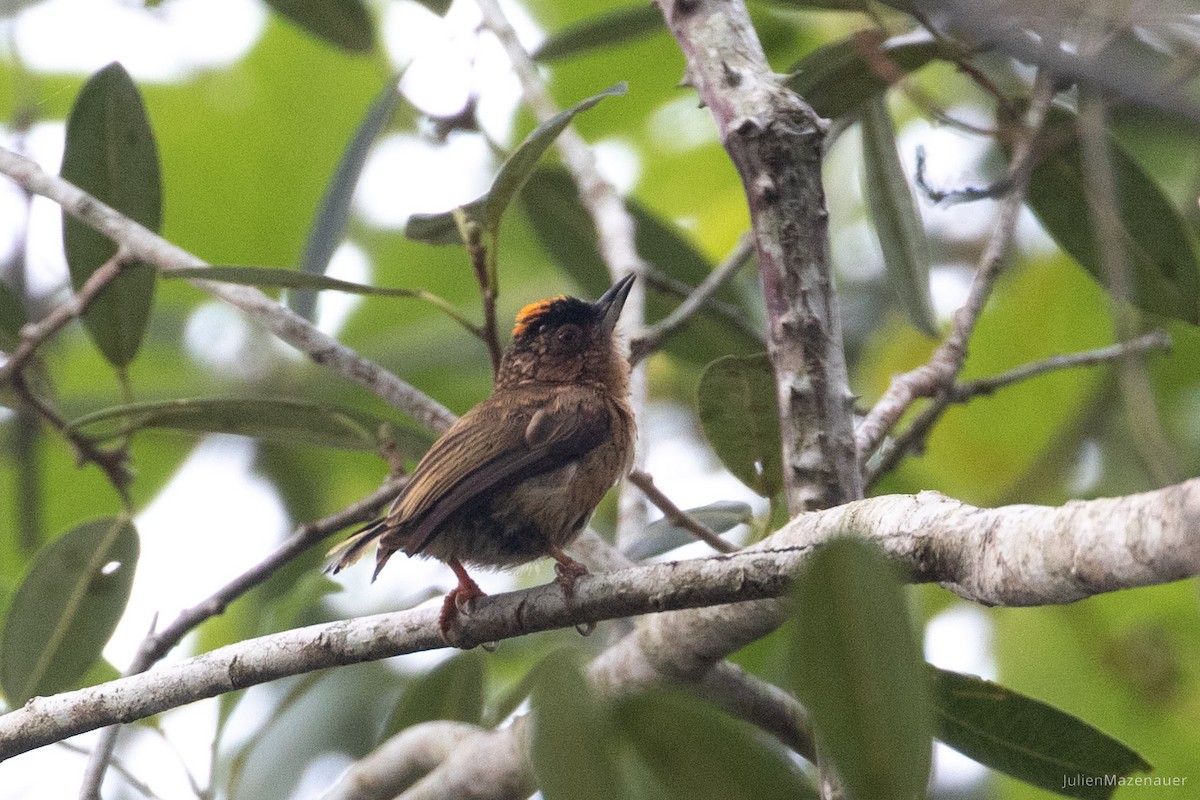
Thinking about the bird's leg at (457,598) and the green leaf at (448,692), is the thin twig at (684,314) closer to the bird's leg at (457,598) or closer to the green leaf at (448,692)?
the bird's leg at (457,598)

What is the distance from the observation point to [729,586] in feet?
6.37

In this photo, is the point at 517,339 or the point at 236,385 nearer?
the point at 517,339

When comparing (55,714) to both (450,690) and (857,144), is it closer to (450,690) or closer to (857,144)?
(450,690)

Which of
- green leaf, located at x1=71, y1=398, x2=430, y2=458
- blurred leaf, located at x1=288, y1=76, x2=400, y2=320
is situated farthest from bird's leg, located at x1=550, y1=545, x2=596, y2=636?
blurred leaf, located at x1=288, y1=76, x2=400, y2=320

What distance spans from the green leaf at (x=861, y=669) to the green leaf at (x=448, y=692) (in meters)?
2.71

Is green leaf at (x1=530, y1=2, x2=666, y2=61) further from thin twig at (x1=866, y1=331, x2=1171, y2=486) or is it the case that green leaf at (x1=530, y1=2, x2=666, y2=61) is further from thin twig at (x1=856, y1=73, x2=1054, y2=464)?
thin twig at (x1=866, y1=331, x2=1171, y2=486)

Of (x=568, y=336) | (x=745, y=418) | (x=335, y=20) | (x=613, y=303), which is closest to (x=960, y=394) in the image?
(x=745, y=418)

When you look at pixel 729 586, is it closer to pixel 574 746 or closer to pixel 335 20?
pixel 574 746

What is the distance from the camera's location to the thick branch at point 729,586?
4.64 ft

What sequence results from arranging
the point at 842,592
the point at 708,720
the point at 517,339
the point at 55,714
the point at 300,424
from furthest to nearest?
the point at 517,339
the point at 300,424
the point at 55,714
the point at 708,720
the point at 842,592

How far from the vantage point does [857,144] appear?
6.28 metres

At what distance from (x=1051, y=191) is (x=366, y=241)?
358 cm

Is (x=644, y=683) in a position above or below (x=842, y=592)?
below

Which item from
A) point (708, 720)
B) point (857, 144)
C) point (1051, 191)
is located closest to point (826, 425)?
point (708, 720)
